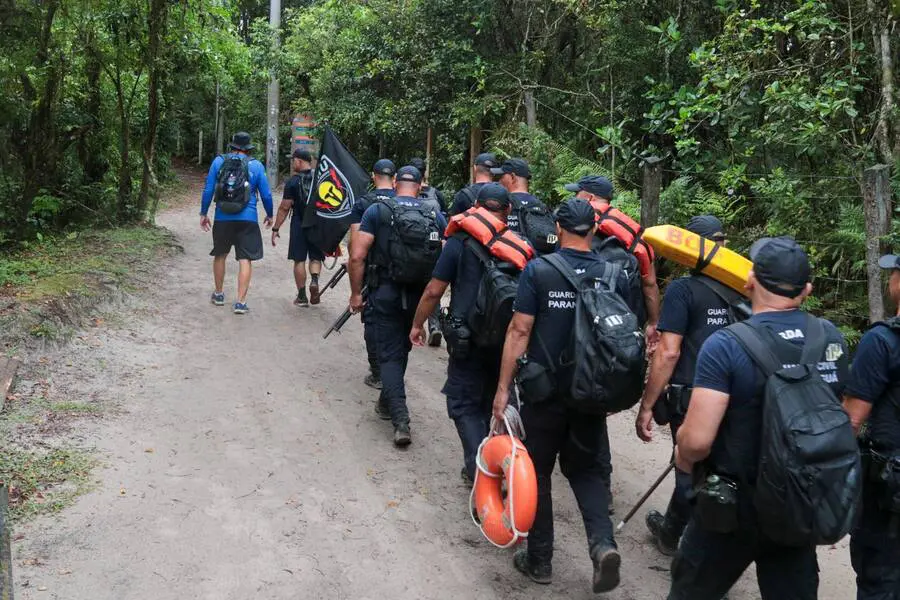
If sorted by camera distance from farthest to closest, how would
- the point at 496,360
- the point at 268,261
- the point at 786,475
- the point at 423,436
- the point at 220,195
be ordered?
the point at 268,261
the point at 220,195
the point at 423,436
the point at 496,360
the point at 786,475

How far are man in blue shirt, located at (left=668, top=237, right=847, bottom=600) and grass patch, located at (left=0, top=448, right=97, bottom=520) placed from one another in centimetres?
354

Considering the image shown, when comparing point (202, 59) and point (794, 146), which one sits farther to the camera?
point (202, 59)

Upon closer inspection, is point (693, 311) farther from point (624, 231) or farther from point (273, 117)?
point (273, 117)

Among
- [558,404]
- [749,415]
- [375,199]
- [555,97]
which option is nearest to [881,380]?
[749,415]

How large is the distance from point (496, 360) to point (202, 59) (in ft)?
35.7

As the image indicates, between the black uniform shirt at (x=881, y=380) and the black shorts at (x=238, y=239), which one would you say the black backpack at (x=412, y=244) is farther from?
the black shorts at (x=238, y=239)

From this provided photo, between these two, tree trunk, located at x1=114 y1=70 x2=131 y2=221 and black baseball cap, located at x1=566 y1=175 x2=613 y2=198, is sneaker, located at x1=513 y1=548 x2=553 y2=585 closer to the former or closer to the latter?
black baseball cap, located at x1=566 y1=175 x2=613 y2=198

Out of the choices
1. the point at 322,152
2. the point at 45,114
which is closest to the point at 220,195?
the point at 322,152

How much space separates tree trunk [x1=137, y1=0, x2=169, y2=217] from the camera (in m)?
12.6

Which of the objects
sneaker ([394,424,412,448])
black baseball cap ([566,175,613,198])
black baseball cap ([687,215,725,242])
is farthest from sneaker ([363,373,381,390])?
black baseball cap ([687,215,725,242])

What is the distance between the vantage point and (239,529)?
4.66 m

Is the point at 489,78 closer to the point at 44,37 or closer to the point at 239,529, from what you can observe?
the point at 44,37

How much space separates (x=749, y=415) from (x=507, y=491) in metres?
1.37

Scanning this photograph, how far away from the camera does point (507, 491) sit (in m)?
4.04
